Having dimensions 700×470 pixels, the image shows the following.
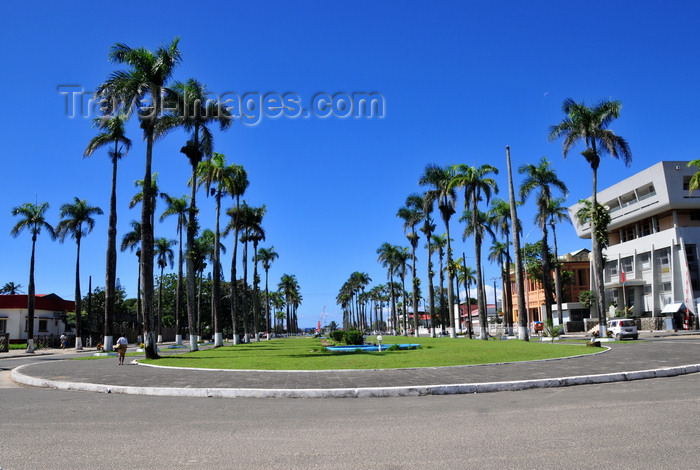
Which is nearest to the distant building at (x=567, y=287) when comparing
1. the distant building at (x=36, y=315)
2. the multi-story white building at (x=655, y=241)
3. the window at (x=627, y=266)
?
the multi-story white building at (x=655, y=241)

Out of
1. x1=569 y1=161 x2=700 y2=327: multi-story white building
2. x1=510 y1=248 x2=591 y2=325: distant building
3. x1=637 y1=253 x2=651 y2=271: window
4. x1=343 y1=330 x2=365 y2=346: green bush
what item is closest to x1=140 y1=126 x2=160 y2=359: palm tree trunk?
x1=343 y1=330 x2=365 y2=346: green bush

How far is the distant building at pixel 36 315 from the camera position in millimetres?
60281

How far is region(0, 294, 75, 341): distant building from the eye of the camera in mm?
60281

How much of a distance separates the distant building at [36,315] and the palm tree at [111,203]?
33.6 meters

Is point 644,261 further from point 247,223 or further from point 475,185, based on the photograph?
point 247,223

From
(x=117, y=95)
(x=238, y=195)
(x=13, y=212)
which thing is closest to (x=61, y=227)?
(x=13, y=212)

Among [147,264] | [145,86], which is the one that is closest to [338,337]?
[147,264]

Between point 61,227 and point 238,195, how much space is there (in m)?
17.9

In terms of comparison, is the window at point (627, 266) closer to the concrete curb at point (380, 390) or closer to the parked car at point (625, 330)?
the parked car at point (625, 330)

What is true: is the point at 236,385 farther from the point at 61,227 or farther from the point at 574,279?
the point at 574,279

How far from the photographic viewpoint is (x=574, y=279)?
78438 mm

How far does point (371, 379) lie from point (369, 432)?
6.58m

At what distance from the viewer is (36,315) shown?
63.6 m

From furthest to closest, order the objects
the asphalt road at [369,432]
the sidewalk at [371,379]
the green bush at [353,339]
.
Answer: the green bush at [353,339]
the sidewalk at [371,379]
the asphalt road at [369,432]
